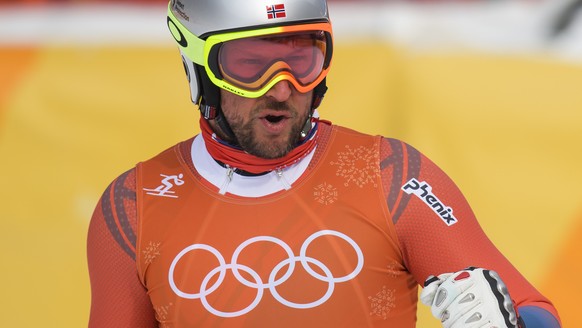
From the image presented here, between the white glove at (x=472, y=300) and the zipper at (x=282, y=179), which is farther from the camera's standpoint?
the zipper at (x=282, y=179)

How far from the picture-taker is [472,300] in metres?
2.75

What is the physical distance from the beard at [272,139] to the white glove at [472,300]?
2.07ft

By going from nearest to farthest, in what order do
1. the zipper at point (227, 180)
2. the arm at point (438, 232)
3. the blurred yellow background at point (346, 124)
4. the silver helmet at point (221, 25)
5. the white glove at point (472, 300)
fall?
1. the white glove at point (472, 300)
2. the arm at point (438, 232)
3. the silver helmet at point (221, 25)
4. the zipper at point (227, 180)
5. the blurred yellow background at point (346, 124)

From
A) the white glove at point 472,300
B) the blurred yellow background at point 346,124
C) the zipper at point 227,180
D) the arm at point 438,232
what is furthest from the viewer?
the blurred yellow background at point 346,124

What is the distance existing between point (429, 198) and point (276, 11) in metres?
0.64

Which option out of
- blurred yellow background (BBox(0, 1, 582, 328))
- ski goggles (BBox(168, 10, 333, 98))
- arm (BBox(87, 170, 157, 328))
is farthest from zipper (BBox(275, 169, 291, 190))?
blurred yellow background (BBox(0, 1, 582, 328))

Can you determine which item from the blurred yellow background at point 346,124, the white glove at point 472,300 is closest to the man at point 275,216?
the white glove at point 472,300

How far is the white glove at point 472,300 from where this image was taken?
2.73 metres

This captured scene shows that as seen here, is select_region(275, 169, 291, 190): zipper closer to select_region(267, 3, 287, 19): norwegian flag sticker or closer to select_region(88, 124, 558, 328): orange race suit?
select_region(88, 124, 558, 328): orange race suit

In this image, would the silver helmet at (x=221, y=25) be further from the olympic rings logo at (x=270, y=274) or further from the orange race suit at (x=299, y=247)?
the olympic rings logo at (x=270, y=274)

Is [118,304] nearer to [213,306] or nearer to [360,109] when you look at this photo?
[213,306]

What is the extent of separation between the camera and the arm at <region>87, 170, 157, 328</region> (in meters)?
3.31

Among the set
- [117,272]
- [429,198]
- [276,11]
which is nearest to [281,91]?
[276,11]

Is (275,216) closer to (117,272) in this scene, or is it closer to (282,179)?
(282,179)
